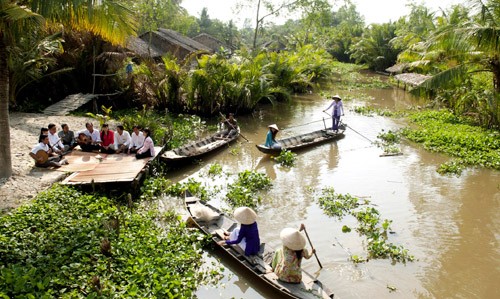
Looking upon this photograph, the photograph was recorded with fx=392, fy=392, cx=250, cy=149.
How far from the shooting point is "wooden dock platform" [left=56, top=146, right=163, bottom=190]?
8367mm

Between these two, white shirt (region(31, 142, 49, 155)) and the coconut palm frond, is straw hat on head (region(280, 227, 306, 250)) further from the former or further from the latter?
the coconut palm frond

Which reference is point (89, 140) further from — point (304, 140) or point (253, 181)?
point (304, 140)

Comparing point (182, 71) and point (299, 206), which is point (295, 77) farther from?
point (299, 206)

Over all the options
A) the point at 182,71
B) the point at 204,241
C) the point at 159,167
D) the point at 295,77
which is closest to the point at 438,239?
the point at 204,241

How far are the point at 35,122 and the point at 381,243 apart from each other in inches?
433

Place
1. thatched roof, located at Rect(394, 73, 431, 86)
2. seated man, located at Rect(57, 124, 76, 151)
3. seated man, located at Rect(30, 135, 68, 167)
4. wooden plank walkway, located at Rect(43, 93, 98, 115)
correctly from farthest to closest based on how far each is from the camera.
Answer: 1. thatched roof, located at Rect(394, 73, 431, 86)
2. wooden plank walkway, located at Rect(43, 93, 98, 115)
3. seated man, located at Rect(57, 124, 76, 151)
4. seated man, located at Rect(30, 135, 68, 167)

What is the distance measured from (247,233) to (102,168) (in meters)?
4.51

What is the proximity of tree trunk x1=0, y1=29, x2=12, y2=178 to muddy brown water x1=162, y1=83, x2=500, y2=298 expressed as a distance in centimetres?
405

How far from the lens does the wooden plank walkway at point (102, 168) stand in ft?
27.5

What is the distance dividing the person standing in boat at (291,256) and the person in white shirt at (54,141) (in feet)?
21.3

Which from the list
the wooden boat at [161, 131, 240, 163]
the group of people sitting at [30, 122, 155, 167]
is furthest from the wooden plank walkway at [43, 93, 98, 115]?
the wooden boat at [161, 131, 240, 163]

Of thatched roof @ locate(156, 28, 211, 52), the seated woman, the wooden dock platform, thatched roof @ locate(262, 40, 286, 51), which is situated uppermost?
thatched roof @ locate(262, 40, 286, 51)

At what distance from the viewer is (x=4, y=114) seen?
7.30 metres

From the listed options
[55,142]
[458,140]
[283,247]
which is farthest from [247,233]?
[458,140]
